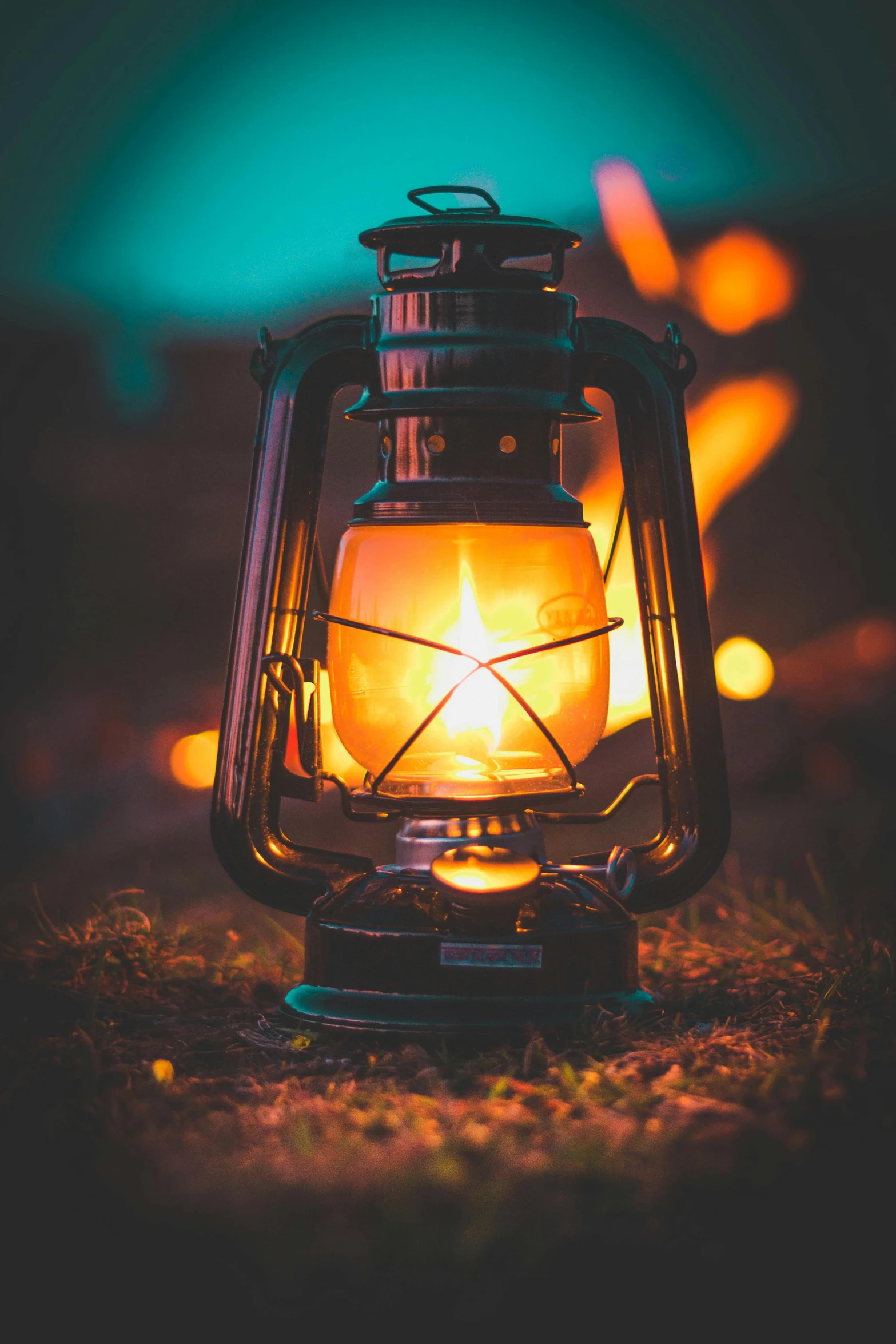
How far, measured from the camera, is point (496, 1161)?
0.80m

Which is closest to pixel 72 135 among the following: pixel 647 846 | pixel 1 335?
pixel 1 335

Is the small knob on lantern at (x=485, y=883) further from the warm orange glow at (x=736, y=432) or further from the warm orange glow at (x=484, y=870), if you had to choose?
the warm orange glow at (x=736, y=432)

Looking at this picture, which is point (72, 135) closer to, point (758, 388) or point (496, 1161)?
point (758, 388)

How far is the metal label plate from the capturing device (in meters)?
1.03

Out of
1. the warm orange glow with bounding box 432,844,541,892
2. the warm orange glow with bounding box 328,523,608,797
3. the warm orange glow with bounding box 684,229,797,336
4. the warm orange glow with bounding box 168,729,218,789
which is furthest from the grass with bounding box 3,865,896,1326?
the warm orange glow with bounding box 684,229,797,336

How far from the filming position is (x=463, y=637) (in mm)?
1127

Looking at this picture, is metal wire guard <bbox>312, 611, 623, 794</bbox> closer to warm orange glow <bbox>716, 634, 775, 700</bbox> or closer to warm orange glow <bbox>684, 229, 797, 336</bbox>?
warm orange glow <bbox>716, 634, 775, 700</bbox>

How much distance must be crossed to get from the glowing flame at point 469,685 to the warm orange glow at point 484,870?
0.44 feet

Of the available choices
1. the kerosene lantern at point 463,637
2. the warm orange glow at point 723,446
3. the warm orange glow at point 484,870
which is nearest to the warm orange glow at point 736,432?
the warm orange glow at point 723,446

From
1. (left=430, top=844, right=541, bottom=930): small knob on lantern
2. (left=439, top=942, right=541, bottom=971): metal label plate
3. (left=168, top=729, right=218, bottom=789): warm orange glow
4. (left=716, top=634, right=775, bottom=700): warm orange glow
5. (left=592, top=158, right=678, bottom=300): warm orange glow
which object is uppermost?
(left=592, top=158, right=678, bottom=300): warm orange glow

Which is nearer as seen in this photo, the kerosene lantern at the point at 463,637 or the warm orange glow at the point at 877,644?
the kerosene lantern at the point at 463,637

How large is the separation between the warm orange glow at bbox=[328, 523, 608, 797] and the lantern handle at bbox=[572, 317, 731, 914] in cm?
6

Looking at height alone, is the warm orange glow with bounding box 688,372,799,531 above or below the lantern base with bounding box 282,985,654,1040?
above

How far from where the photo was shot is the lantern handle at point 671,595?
3.70 ft
